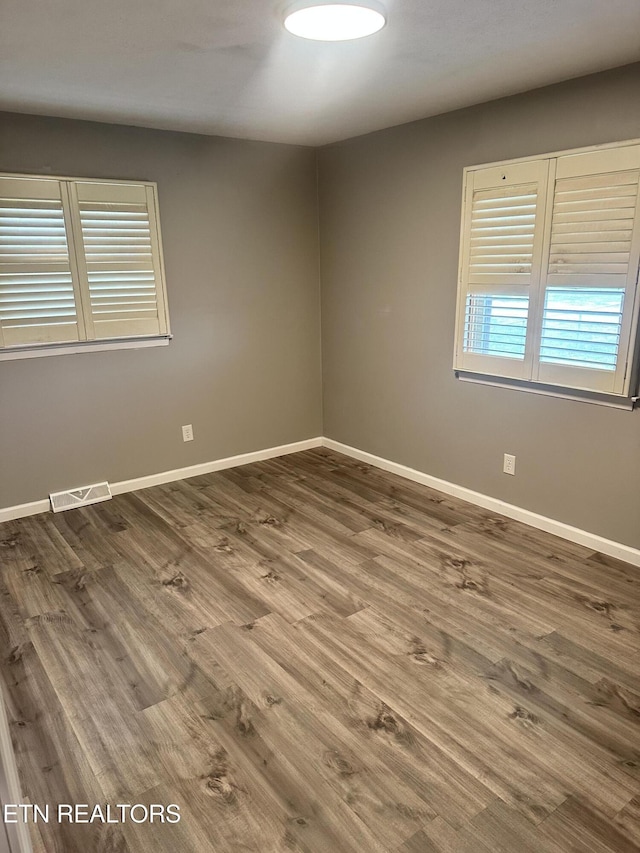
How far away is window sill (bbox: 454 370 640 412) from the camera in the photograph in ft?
9.66

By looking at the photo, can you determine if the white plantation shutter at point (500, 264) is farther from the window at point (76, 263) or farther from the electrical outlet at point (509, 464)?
the window at point (76, 263)

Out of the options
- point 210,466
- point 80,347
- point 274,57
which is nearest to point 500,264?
point 274,57

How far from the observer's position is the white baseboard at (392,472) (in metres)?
3.19

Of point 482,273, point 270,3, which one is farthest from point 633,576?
point 270,3

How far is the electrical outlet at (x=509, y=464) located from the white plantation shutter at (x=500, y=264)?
51 centimetres

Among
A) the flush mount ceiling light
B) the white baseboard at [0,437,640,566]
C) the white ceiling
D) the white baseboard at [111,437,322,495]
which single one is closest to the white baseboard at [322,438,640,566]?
the white baseboard at [0,437,640,566]

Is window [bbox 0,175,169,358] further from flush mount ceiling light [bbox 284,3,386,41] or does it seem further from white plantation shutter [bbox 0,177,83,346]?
flush mount ceiling light [bbox 284,3,386,41]

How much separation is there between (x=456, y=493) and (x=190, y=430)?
1972 millimetres

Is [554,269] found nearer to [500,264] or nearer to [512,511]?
[500,264]

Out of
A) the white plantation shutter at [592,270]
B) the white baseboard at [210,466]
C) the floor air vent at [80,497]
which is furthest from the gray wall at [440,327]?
the floor air vent at [80,497]

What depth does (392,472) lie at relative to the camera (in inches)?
175

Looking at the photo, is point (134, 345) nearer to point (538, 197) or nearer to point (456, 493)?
point (456, 493)

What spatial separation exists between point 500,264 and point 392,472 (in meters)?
1.75

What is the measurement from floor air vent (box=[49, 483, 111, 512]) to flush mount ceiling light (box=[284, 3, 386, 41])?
298cm
